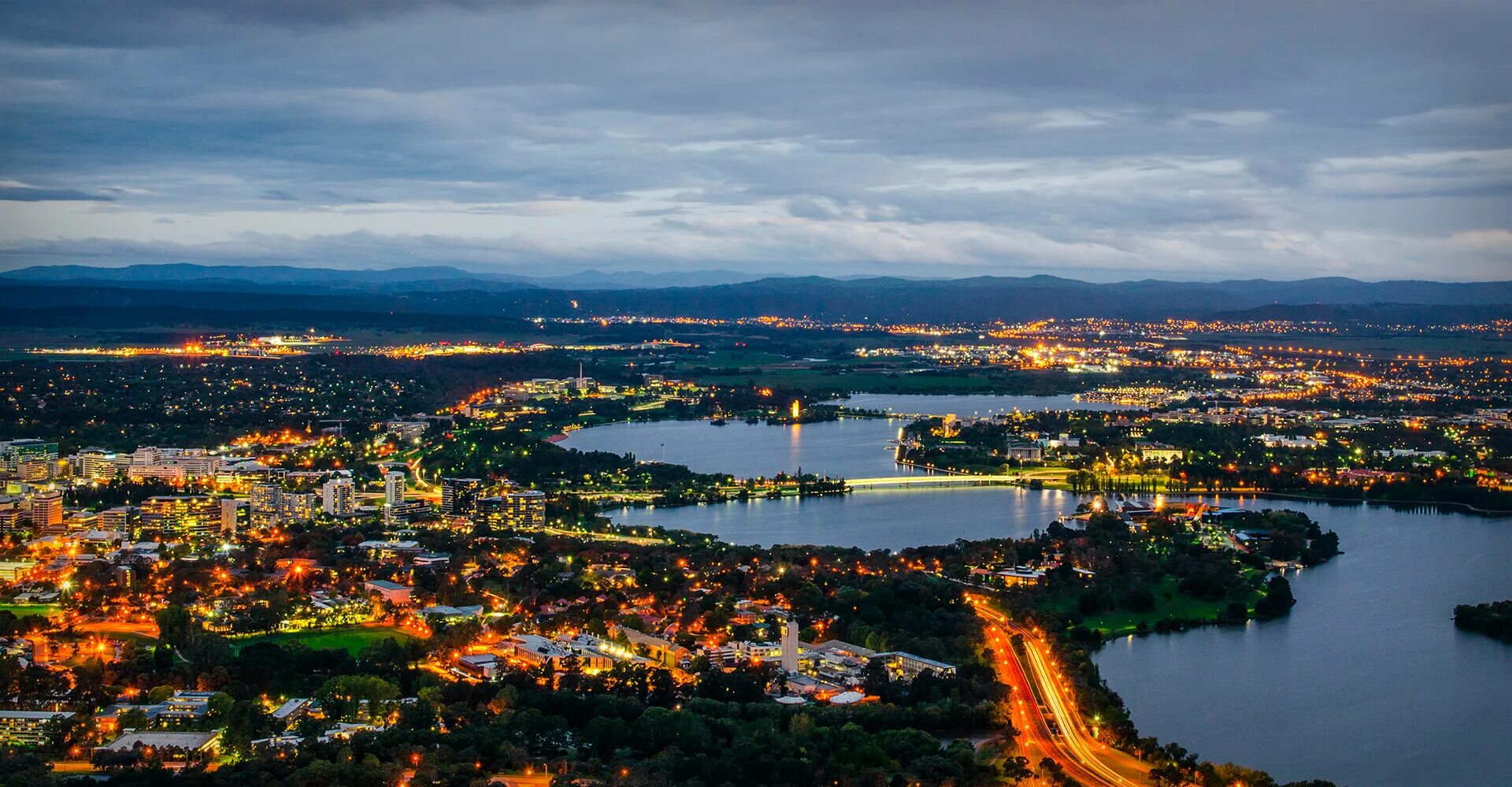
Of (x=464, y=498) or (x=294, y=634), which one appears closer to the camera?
(x=294, y=634)

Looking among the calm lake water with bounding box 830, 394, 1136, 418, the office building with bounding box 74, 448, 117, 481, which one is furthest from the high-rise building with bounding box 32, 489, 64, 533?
the calm lake water with bounding box 830, 394, 1136, 418

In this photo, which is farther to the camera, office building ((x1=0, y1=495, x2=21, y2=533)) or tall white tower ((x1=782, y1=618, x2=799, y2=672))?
office building ((x1=0, y1=495, x2=21, y2=533))

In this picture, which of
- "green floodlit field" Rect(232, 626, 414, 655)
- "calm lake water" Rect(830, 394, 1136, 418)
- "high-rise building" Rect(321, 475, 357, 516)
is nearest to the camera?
"green floodlit field" Rect(232, 626, 414, 655)

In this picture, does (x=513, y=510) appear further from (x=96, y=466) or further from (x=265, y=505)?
(x=96, y=466)

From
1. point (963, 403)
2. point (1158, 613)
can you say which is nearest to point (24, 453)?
point (1158, 613)

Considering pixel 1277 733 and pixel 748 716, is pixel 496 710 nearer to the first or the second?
pixel 748 716

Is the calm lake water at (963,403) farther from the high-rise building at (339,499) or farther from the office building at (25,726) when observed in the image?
the office building at (25,726)

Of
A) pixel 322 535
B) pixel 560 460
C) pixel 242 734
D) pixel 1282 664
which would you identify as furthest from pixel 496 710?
pixel 560 460

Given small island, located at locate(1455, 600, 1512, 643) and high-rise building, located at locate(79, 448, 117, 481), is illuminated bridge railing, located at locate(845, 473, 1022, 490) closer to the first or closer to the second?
small island, located at locate(1455, 600, 1512, 643)
